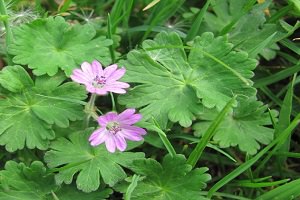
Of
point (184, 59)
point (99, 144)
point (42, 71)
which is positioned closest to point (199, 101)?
point (184, 59)

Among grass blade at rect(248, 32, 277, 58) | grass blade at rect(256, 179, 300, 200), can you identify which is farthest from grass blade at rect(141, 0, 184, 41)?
grass blade at rect(256, 179, 300, 200)

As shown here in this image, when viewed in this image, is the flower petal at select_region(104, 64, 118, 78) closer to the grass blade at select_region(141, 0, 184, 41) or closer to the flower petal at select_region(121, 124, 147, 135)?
the flower petal at select_region(121, 124, 147, 135)

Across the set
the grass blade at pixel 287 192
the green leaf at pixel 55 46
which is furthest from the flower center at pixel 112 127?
the grass blade at pixel 287 192

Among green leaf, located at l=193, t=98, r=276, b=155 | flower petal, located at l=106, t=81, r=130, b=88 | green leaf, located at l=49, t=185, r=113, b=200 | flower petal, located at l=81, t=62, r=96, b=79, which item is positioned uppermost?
flower petal, located at l=81, t=62, r=96, b=79

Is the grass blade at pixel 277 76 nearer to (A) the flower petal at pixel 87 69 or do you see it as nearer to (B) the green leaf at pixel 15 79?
(A) the flower petal at pixel 87 69

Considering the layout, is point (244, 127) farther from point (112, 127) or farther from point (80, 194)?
point (80, 194)

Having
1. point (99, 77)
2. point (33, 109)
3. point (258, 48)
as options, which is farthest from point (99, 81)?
point (258, 48)

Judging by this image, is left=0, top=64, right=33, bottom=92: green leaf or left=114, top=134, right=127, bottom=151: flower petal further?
left=0, top=64, right=33, bottom=92: green leaf
